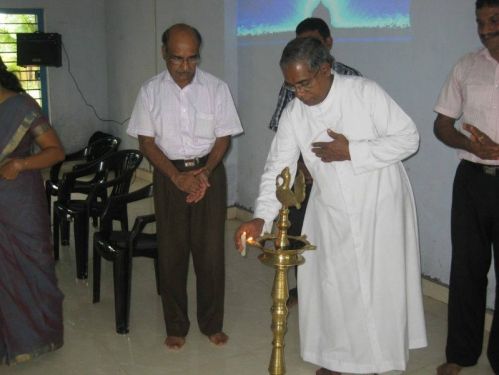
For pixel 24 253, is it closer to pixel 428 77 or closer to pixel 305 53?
pixel 305 53

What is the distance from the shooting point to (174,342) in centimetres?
Answer: 331

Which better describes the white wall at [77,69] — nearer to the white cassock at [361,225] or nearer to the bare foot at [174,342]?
the bare foot at [174,342]

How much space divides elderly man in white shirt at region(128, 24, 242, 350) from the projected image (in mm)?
1504

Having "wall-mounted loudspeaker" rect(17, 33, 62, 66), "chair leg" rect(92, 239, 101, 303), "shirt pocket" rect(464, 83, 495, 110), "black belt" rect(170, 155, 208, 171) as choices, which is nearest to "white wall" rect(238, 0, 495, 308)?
"shirt pocket" rect(464, 83, 495, 110)

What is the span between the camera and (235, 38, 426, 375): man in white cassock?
2455 mm

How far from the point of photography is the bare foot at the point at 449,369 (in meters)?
2.92

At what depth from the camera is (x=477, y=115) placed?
2.71m

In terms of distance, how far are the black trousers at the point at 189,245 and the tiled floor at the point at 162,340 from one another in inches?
7.8

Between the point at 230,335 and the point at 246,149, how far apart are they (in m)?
2.75

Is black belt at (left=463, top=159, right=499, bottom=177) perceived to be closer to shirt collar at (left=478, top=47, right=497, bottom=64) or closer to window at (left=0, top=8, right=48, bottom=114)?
shirt collar at (left=478, top=47, right=497, bottom=64)

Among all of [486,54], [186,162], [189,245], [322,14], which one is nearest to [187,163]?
[186,162]

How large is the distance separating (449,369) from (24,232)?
226 cm

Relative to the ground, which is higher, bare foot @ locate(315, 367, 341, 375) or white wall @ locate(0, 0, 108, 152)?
white wall @ locate(0, 0, 108, 152)

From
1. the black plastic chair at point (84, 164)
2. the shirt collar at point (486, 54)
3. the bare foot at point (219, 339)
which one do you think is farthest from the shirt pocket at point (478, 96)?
the black plastic chair at point (84, 164)
